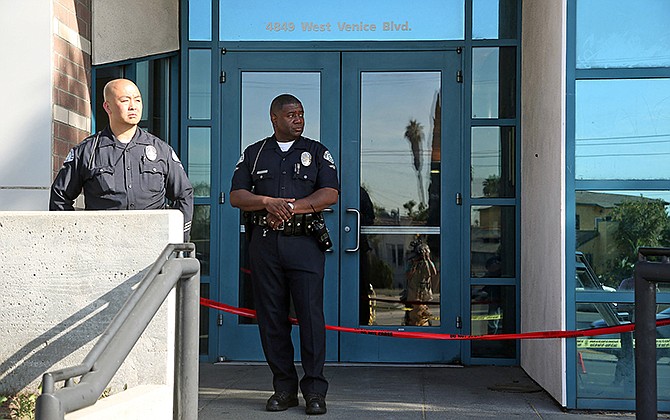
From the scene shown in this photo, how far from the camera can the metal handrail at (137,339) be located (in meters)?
2.64

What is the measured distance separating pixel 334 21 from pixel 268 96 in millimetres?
801

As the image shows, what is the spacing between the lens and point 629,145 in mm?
5852

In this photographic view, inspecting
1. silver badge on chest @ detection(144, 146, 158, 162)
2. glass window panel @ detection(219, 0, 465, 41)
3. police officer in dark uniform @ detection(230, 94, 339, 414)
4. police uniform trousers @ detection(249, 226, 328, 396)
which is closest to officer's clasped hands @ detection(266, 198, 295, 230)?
police officer in dark uniform @ detection(230, 94, 339, 414)

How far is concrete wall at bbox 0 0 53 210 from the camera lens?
584 centimetres

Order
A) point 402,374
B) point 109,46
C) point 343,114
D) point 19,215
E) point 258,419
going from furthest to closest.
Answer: point 343,114 < point 402,374 < point 109,46 < point 258,419 < point 19,215

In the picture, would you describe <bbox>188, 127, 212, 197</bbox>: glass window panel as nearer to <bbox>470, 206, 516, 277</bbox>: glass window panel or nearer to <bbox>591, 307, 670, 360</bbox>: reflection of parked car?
<bbox>470, 206, 516, 277</bbox>: glass window panel

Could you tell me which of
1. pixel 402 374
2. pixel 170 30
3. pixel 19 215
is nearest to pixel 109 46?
pixel 170 30

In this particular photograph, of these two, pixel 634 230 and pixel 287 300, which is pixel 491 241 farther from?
pixel 287 300

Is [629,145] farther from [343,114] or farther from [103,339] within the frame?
[103,339]

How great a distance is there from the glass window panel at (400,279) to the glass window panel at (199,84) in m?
1.64

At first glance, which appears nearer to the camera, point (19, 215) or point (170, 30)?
point (19, 215)

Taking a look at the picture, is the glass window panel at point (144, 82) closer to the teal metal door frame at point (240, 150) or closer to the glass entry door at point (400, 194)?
the teal metal door frame at point (240, 150)

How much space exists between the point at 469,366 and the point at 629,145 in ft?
8.11

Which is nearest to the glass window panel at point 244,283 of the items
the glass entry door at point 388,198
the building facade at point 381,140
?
the building facade at point 381,140
